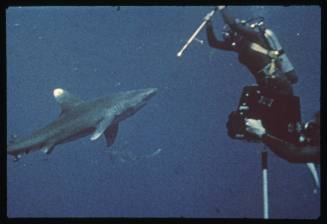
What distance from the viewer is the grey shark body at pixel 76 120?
8820 millimetres

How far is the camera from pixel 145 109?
2262 centimetres

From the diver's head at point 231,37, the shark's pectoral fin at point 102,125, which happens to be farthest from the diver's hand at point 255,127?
the shark's pectoral fin at point 102,125

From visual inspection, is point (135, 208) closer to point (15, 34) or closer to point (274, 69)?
point (15, 34)

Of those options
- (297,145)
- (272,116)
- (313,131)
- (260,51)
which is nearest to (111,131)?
(260,51)

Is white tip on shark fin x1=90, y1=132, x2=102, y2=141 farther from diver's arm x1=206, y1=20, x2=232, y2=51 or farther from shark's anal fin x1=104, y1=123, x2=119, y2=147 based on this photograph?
diver's arm x1=206, y1=20, x2=232, y2=51

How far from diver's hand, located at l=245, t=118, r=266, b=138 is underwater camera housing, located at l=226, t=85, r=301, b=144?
0.12 m

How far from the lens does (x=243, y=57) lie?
7.05 m

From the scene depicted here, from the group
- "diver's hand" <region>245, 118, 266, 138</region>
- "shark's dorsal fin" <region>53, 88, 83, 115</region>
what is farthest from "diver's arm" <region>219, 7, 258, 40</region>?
"shark's dorsal fin" <region>53, 88, 83, 115</region>

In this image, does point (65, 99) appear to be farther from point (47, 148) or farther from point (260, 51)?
point (260, 51)

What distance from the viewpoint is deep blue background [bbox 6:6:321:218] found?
65.6 ft

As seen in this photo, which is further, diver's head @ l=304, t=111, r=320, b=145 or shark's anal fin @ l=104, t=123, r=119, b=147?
shark's anal fin @ l=104, t=123, r=119, b=147

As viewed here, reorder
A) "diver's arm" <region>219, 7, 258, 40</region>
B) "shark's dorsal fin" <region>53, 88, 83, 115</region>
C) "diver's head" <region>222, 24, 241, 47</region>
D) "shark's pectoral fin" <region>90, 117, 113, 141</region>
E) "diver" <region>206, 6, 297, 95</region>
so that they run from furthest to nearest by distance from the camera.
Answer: "shark's dorsal fin" <region>53, 88, 83, 115</region> < "shark's pectoral fin" <region>90, 117, 113, 141</region> < "diver's head" <region>222, 24, 241, 47</region> < "diver" <region>206, 6, 297, 95</region> < "diver's arm" <region>219, 7, 258, 40</region>

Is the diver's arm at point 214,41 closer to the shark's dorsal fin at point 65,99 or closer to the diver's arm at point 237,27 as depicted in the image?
the diver's arm at point 237,27
